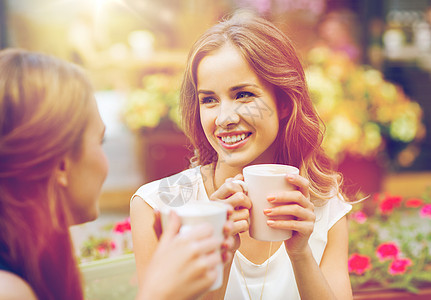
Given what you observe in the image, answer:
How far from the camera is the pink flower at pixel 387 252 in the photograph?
6.39ft

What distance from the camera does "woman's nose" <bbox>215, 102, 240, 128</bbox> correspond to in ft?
4.63

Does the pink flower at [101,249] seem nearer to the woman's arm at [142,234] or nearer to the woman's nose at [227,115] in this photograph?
the woman's arm at [142,234]

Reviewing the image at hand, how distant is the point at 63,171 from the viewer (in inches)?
36.3

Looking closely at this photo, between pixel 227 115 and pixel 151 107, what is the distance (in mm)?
3062

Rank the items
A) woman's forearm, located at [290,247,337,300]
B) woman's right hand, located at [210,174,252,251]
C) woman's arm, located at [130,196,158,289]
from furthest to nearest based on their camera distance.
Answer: woman's arm, located at [130,196,158,289] < woman's forearm, located at [290,247,337,300] < woman's right hand, located at [210,174,252,251]

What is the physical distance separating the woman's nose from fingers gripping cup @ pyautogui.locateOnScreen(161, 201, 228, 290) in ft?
1.68

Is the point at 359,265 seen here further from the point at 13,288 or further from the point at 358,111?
the point at 358,111

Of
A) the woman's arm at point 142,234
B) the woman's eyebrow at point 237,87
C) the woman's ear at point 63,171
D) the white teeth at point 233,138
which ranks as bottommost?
the woman's arm at point 142,234

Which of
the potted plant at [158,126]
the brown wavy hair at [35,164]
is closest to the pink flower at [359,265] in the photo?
the brown wavy hair at [35,164]

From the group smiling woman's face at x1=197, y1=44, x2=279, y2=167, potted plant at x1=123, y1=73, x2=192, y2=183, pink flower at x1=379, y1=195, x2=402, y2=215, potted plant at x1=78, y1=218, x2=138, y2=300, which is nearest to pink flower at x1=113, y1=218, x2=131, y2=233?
potted plant at x1=78, y1=218, x2=138, y2=300

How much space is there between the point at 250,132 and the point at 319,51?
3302mm

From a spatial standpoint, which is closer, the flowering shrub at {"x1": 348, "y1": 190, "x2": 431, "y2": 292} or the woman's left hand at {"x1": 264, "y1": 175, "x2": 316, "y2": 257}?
the woman's left hand at {"x1": 264, "y1": 175, "x2": 316, "y2": 257}

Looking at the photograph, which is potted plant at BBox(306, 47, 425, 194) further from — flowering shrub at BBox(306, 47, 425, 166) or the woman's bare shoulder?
the woman's bare shoulder

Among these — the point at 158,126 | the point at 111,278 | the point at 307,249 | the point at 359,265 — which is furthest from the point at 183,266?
the point at 158,126
